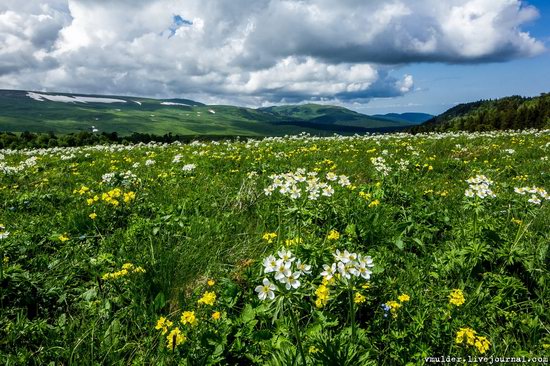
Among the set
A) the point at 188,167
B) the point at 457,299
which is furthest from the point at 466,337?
the point at 188,167

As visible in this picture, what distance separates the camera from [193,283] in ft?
14.5

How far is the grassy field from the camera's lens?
Result: 311 centimetres

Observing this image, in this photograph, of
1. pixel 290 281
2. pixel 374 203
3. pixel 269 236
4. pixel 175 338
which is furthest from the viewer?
pixel 374 203

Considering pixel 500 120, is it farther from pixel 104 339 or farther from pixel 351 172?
pixel 104 339

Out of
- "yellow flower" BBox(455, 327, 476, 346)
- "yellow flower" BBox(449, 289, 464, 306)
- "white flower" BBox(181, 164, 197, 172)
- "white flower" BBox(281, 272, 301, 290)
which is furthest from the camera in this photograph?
"white flower" BBox(181, 164, 197, 172)

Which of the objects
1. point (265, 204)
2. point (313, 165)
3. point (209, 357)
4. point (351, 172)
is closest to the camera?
point (209, 357)

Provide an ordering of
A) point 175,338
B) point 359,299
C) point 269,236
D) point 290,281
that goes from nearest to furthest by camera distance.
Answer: point 290,281 → point 175,338 → point 359,299 → point 269,236

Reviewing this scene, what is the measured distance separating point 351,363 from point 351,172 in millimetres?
7628

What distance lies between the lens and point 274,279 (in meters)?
2.82

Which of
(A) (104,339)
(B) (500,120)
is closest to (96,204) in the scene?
(A) (104,339)

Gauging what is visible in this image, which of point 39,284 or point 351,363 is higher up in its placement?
point 351,363

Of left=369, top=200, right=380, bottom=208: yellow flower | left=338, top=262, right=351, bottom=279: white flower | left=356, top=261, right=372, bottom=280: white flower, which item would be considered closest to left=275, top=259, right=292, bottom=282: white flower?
left=338, top=262, right=351, bottom=279: white flower

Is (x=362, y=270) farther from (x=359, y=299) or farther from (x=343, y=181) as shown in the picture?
(x=343, y=181)

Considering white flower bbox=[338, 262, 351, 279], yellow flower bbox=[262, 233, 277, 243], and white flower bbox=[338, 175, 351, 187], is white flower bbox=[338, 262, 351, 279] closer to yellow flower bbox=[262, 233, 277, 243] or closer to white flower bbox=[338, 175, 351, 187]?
yellow flower bbox=[262, 233, 277, 243]
